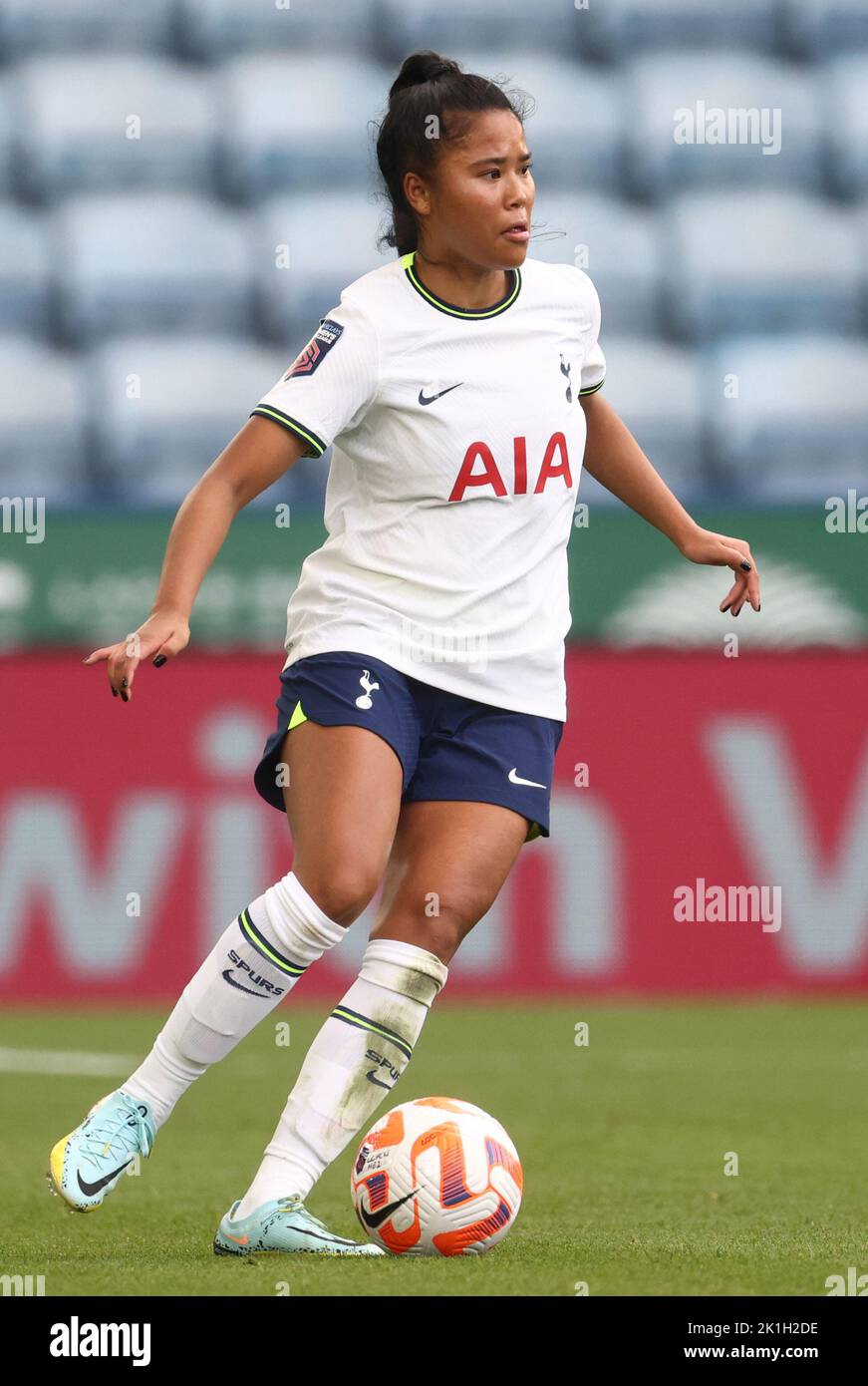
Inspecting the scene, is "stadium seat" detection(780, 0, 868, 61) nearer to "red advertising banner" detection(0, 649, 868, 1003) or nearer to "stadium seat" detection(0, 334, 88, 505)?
"stadium seat" detection(0, 334, 88, 505)

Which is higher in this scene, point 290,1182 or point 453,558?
point 453,558

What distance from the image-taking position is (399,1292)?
9.61 ft

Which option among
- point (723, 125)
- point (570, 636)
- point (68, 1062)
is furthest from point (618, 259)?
point (68, 1062)

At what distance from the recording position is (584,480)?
11.0 m

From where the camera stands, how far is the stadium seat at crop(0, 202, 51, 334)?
12602mm

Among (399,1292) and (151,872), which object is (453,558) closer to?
(399,1292)

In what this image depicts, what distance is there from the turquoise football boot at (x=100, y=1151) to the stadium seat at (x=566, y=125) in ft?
34.8

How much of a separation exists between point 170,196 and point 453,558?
10124 millimetres

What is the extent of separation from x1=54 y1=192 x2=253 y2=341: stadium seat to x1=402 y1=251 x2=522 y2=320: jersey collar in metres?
9.02

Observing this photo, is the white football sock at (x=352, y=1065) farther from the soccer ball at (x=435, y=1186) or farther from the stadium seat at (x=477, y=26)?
the stadium seat at (x=477, y=26)

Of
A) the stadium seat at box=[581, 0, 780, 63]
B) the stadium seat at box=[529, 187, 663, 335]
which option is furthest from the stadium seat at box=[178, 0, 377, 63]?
the stadium seat at box=[529, 187, 663, 335]

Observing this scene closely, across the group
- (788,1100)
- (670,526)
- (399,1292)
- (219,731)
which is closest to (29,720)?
(219,731)

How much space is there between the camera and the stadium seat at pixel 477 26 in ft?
44.7

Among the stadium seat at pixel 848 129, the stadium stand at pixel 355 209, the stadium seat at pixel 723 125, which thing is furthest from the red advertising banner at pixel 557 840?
the stadium seat at pixel 848 129
